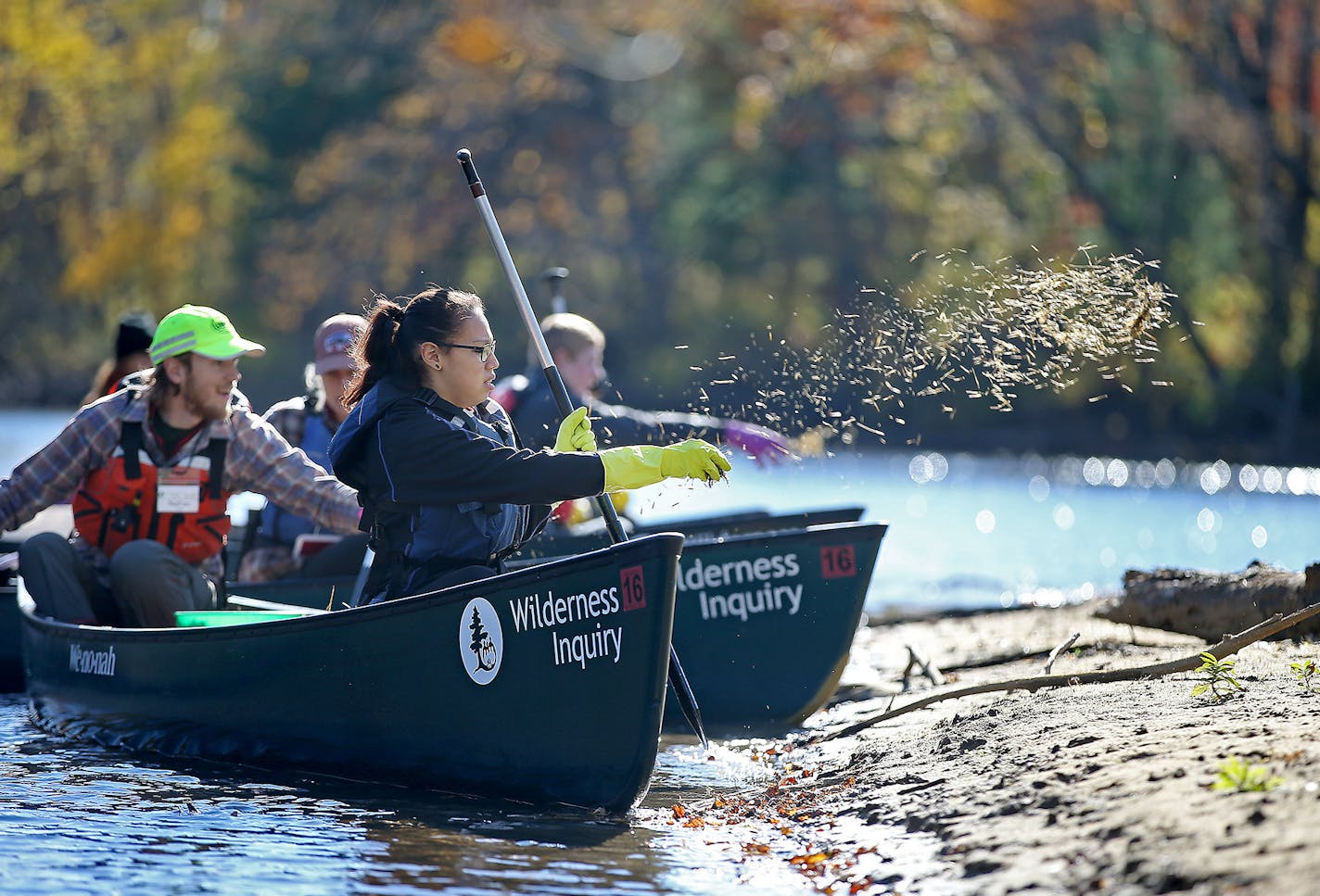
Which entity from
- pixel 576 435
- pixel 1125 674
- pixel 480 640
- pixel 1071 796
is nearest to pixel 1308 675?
pixel 1125 674

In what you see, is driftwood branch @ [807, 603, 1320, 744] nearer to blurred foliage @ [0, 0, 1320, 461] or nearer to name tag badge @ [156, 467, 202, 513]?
name tag badge @ [156, 467, 202, 513]

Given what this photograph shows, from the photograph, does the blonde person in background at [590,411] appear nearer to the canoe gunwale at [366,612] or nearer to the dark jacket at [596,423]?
the dark jacket at [596,423]

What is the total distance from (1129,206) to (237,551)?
18.6 metres

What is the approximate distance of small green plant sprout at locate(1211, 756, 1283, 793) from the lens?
159 inches

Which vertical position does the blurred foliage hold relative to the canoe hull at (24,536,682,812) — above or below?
above

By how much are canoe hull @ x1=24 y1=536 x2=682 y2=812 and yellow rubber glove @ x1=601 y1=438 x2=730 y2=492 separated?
0.62ft

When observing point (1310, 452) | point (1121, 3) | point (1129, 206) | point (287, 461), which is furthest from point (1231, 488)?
point (287, 461)

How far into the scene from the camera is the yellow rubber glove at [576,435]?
567 centimetres

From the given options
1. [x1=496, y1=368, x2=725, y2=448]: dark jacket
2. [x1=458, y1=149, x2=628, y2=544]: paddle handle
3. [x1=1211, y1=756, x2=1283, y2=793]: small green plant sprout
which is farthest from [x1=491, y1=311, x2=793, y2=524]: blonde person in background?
[x1=1211, y1=756, x2=1283, y2=793]: small green plant sprout

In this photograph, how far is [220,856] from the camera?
16.1 feet

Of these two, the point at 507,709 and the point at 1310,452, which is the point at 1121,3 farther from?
the point at 507,709

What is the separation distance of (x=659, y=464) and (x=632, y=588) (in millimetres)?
368

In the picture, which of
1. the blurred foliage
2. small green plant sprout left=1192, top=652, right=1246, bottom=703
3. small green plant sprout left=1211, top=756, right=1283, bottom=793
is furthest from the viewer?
the blurred foliage

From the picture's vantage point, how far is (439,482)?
5168 mm
